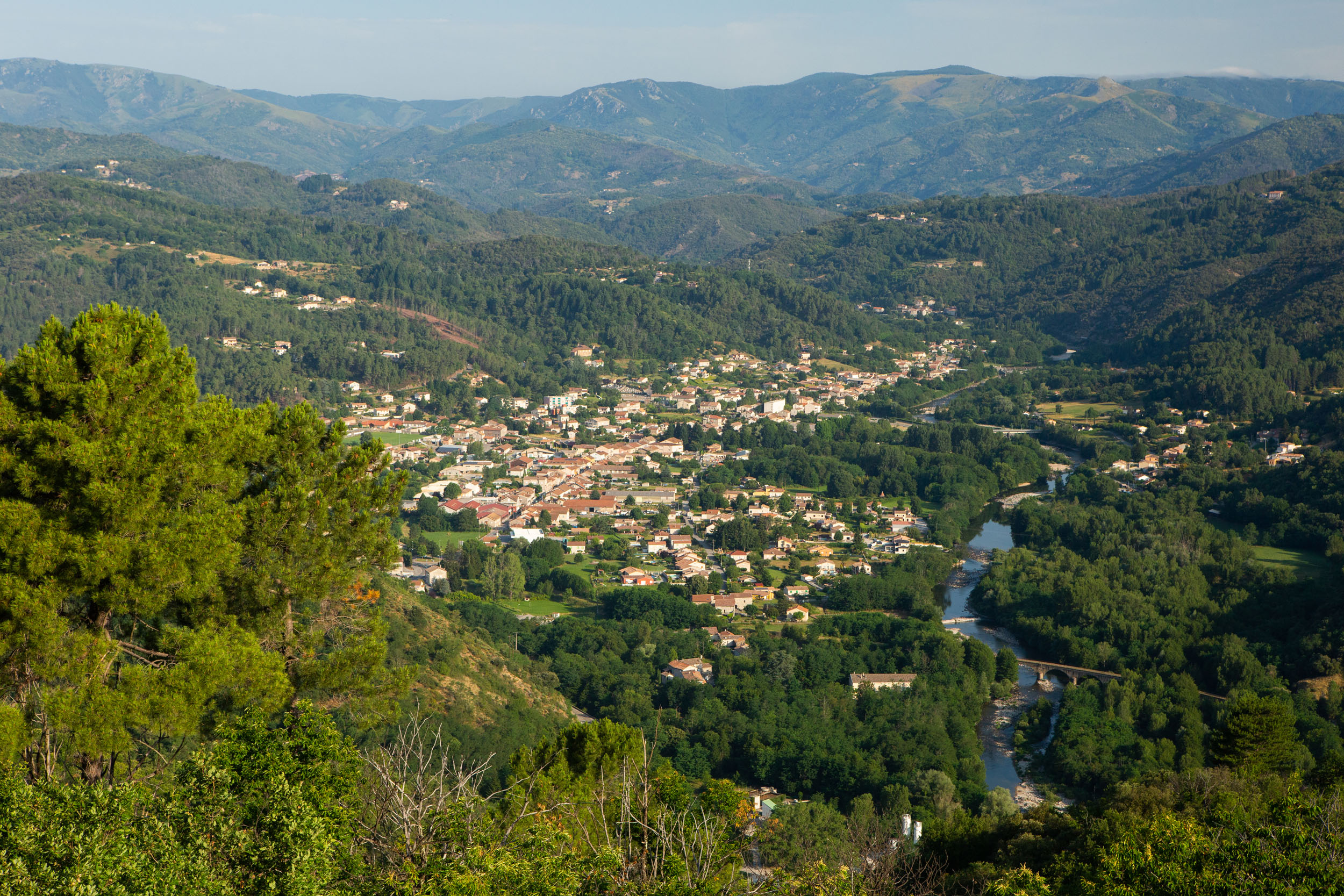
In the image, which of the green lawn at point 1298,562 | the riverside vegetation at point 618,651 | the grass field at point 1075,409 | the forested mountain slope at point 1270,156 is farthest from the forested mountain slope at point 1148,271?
the forested mountain slope at point 1270,156

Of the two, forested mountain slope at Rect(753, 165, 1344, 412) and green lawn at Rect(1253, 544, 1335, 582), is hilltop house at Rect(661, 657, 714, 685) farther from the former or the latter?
forested mountain slope at Rect(753, 165, 1344, 412)

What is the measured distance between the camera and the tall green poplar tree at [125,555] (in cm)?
940

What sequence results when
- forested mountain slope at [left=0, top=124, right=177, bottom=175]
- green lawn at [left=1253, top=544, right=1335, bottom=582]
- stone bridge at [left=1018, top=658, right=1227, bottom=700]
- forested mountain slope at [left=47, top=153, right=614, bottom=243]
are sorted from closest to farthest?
stone bridge at [left=1018, top=658, right=1227, bottom=700] → green lawn at [left=1253, top=544, right=1335, bottom=582] → forested mountain slope at [left=47, top=153, right=614, bottom=243] → forested mountain slope at [left=0, top=124, right=177, bottom=175]

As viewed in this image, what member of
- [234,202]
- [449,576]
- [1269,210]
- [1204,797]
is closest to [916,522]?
[449,576]

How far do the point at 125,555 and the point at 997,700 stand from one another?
89.4 ft

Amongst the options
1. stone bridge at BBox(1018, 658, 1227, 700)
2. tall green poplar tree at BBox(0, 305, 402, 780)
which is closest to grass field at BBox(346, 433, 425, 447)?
stone bridge at BBox(1018, 658, 1227, 700)

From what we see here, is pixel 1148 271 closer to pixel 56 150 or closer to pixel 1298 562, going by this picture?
pixel 1298 562

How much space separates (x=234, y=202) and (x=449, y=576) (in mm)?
138698

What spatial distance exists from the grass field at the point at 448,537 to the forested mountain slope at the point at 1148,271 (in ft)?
150

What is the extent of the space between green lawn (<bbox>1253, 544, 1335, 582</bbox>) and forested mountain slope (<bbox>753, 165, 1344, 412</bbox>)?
23546 millimetres

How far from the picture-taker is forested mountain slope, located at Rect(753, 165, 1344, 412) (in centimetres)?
7175

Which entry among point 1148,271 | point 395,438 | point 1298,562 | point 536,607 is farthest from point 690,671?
point 1148,271

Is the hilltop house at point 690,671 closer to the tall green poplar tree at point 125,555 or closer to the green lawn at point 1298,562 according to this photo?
the tall green poplar tree at point 125,555

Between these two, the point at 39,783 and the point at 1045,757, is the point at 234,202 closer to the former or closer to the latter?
the point at 1045,757
